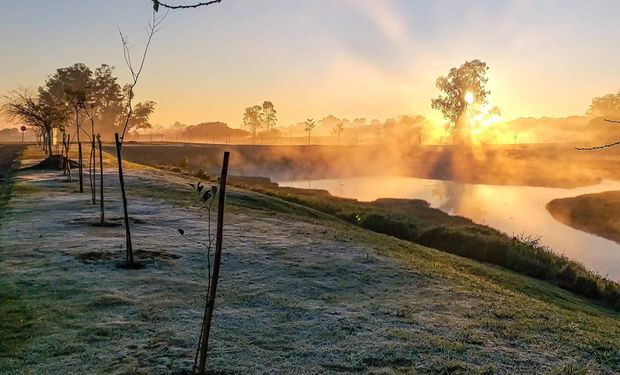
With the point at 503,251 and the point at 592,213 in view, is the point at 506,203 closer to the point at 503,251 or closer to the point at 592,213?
the point at 592,213

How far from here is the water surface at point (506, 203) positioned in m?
37.2

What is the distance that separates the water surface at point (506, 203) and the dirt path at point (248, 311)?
21330 mm

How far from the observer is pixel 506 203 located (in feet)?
207

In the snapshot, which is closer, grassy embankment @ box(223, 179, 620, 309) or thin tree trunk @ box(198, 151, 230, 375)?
thin tree trunk @ box(198, 151, 230, 375)

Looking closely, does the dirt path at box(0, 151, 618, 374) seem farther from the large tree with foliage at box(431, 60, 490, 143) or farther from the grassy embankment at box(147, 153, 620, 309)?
the large tree with foliage at box(431, 60, 490, 143)

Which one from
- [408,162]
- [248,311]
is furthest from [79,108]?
[408,162]

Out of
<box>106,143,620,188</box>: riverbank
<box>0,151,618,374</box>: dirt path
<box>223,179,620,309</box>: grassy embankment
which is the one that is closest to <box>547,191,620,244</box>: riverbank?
<box>223,179,620,309</box>: grassy embankment

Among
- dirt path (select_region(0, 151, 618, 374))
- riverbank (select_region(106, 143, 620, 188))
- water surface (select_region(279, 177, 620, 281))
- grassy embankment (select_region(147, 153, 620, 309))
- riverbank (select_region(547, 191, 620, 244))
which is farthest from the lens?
riverbank (select_region(106, 143, 620, 188))

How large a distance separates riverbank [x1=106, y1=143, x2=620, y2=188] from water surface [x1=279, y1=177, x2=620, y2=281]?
7.28 m

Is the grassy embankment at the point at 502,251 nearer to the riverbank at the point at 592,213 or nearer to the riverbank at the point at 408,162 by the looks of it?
the riverbank at the point at 592,213

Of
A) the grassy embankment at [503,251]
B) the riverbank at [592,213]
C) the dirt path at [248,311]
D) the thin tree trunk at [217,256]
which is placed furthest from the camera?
the riverbank at [592,213]

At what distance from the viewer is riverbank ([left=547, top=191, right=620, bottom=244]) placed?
45094 mm

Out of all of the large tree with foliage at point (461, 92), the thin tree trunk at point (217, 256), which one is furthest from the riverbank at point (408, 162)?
the thin tree trunk at point (217, 256)

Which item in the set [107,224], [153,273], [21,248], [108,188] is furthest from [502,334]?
[108,188]
